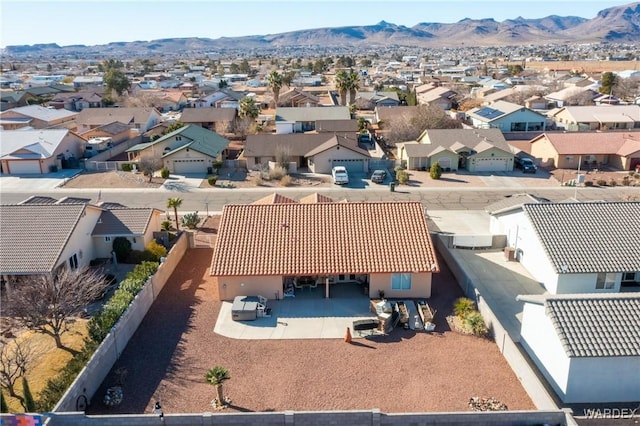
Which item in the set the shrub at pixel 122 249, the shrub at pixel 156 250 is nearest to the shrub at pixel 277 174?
the shrub at pixel 156 250

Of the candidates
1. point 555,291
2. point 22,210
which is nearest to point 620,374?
point 555,291

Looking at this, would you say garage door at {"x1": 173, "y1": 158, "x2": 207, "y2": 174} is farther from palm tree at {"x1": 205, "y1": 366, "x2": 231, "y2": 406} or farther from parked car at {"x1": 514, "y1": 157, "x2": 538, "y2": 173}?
palm tree at {"x1": 205, "y1": 366, "x2": 231, "y2": 406}

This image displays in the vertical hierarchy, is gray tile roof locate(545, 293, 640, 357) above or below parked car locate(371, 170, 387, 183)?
above

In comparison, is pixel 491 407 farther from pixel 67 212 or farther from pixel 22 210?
pixel 22 210

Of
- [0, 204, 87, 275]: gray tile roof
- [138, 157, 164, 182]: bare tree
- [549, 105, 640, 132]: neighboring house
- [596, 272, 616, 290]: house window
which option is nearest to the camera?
[596, 272, 616, 290]: house window

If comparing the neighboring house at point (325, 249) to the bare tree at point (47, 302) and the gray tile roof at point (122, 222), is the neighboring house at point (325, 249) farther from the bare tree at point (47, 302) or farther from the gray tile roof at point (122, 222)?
the gray tile roof at point (122, 222)

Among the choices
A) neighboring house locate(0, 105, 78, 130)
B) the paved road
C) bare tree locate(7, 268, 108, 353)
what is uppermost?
neighboring house locate(0, 105, 78, 130)

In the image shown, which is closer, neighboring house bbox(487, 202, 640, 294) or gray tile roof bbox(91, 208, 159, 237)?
neighboring house bbox(487, 202, 640, 294)

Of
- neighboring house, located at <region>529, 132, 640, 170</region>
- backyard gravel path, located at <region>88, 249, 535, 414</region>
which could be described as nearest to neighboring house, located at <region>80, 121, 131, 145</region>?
backyard gravel path, located at <region>88, 249, 535, 414</region>
